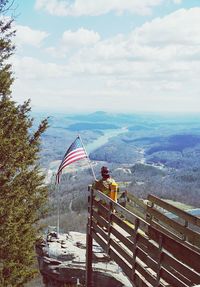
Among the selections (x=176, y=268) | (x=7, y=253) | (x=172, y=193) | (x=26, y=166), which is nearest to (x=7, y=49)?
(x=26, y=166)

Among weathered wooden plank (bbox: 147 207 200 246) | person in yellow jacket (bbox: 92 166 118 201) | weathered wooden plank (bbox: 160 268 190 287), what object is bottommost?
weathered wooden plank (bbox: 160 268 190 287)

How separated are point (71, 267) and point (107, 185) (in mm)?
9835

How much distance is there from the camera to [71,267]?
21.7 m

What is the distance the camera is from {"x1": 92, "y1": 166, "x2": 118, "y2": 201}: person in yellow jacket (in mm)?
13255

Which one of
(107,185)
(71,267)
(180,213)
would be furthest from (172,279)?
(71,267)

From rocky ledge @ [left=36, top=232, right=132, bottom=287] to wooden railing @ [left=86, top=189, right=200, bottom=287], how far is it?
18.1ft

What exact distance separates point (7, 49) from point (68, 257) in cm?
1166

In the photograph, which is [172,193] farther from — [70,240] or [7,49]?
[7,49]

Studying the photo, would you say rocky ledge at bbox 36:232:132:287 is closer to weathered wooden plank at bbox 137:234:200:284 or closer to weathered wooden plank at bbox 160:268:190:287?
weathered wooden plank at bbox 137:234:200:284

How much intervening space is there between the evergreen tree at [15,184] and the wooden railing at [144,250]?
13.2 ft

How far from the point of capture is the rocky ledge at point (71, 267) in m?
20.1

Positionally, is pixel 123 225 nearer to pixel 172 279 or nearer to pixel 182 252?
pixel 172 279

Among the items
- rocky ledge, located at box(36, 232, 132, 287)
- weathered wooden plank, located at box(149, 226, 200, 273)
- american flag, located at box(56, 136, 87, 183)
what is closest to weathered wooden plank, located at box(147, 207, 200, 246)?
weathered wooden plank, located at box(149, 226, 200, 273)

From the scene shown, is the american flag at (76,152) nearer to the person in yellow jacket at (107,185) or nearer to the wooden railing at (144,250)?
the wooden railing at (144,250)
